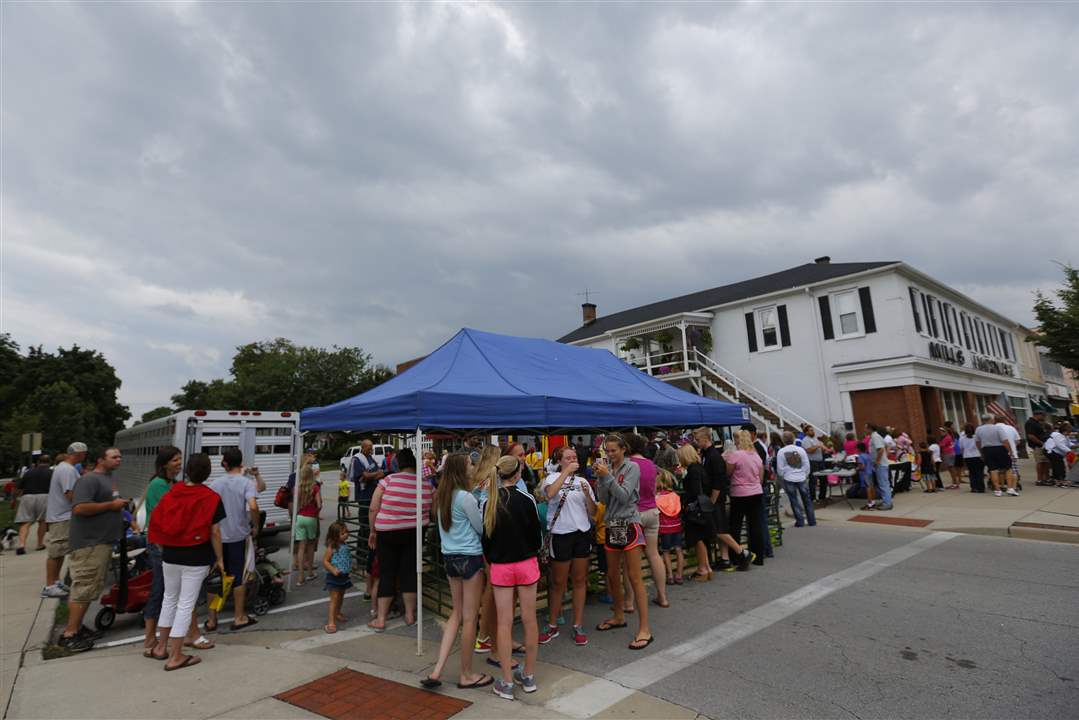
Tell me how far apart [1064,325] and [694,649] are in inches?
961

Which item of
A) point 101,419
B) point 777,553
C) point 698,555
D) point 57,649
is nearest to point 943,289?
point 777,553

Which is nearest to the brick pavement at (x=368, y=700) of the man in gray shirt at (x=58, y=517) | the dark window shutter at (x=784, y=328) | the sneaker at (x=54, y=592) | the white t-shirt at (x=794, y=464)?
the man in gray shirt at (x=58, y=517)

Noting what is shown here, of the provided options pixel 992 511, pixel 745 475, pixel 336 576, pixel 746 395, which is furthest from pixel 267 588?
pixel 746 395

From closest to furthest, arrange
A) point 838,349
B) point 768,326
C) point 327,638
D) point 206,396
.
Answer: point 327,638, point 838,349, point 768,326, point 206,396

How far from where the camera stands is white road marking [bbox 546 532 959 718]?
3.84m

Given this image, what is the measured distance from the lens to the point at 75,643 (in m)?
5.33

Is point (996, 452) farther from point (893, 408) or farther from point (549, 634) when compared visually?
point (549, 634)

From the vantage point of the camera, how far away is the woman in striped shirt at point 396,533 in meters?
5.54

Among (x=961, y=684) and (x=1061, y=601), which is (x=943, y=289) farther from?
(x=961, y=684)

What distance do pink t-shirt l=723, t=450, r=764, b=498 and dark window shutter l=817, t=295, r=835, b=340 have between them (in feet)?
52.7

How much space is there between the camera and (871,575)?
7.05 metres

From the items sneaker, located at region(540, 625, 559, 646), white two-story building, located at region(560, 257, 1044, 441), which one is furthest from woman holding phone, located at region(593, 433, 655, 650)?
white two-story building, located at region(560, 257, 1044, 441)

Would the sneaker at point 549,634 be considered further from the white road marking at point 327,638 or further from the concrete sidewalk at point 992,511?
the concrete sidewalk at point 992,511

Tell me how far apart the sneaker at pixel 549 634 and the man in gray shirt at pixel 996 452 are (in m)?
12.7
